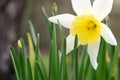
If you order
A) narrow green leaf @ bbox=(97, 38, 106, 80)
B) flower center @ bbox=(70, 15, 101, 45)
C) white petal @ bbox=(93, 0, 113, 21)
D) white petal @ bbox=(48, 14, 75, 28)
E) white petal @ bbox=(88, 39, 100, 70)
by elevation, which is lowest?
narrow green leaf @ bbox=(97, 38, 106, 80)

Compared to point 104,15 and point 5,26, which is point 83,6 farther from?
point 5,26

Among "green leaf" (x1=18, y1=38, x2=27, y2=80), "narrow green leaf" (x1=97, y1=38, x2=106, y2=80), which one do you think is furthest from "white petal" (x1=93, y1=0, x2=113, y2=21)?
"green leaf" (x1=18, y1=38, x2=27, y2=80)

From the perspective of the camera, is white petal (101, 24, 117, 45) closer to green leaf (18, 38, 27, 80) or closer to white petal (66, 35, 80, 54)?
white petal (66, 35, 80, 54)

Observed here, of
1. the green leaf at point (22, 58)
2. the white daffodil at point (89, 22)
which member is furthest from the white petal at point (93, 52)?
the green leaf at point (22, 58)

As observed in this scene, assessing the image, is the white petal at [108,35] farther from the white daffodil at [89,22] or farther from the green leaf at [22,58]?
the green leaf at [22,58]

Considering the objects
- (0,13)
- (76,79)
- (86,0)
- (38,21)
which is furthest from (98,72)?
(38,21)
